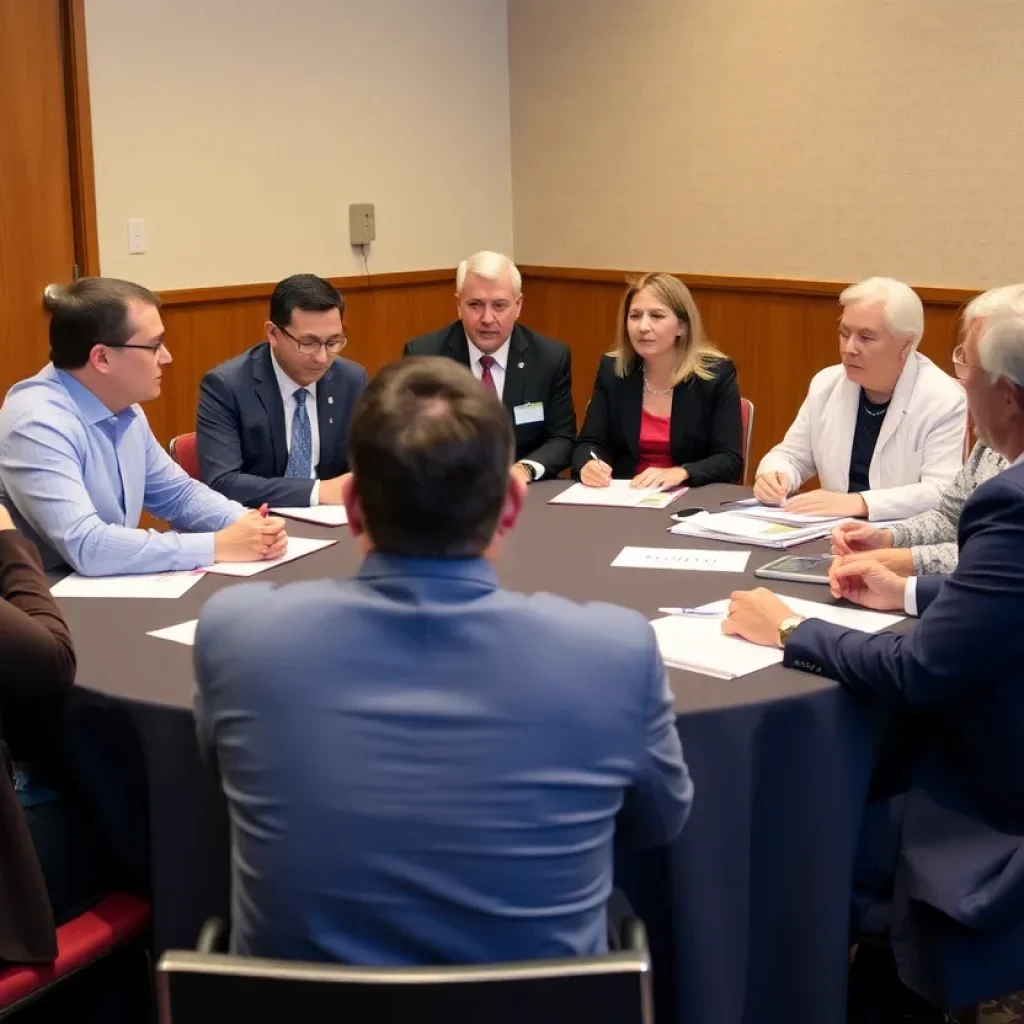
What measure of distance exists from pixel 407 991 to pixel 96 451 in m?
2.08

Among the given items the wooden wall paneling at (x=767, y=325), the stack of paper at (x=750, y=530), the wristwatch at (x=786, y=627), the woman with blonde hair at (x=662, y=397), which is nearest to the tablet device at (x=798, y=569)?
the stack of paper at (x=750, y=530)

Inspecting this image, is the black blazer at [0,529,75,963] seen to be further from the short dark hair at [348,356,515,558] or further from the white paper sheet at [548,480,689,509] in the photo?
the white paper sheet at [548,480,689,509]

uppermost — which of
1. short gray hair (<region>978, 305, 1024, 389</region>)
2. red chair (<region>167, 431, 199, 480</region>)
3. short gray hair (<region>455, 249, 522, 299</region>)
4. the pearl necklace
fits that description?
short gray hair (<region>455, 249, 522, 299</region>)

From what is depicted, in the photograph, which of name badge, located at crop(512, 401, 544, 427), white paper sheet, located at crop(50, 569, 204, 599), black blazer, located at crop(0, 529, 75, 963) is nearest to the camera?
black blazer, located at crop(0, 529, 75, 963)

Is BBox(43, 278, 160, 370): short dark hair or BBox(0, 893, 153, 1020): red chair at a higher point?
BBox(43, 278, 160, 370): short dark hair

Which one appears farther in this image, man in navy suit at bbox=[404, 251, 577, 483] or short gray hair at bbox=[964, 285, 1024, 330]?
man in navy suit at bbox=[404, 251, 577, 483]

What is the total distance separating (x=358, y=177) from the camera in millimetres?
6570

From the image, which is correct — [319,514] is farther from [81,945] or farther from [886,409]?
[886,409]

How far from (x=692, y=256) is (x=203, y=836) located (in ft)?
15.7

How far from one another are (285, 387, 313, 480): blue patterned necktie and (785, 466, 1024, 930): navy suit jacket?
2063 millimetres

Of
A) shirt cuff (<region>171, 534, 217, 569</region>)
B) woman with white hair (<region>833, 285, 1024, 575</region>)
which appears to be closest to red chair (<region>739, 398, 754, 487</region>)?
woman with white hair (<region>833, 285, 1024, 575</region>)

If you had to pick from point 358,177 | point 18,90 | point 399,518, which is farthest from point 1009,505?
point 358,177

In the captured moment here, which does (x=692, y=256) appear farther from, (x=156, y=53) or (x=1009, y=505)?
(x=1009, y=505)

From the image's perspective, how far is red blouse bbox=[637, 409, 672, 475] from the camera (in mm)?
4422
